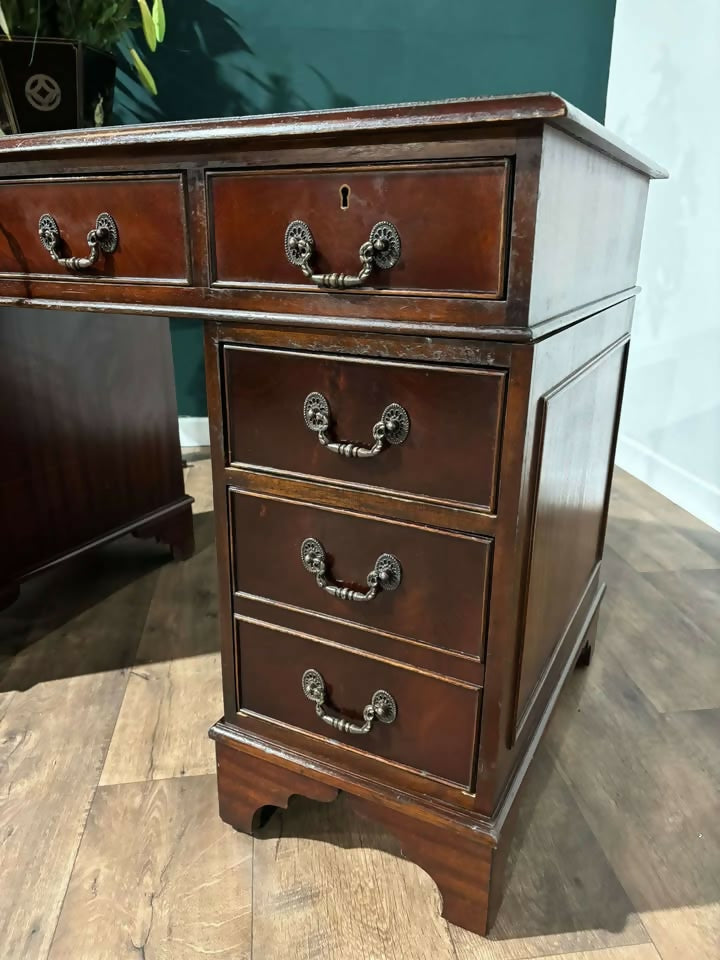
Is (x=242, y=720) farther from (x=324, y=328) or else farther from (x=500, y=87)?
(x=500, y=87)

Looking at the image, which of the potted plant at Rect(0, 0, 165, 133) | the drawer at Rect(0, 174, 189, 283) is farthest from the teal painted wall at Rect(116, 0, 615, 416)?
Result: the drawer at Rect(0, 174, 189, 283)

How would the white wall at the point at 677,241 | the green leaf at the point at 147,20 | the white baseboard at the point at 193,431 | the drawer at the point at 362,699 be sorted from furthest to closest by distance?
the white baseboard at the point at 193,431, the white wall at the point at 677,241, the green leaf at the point at 147,20, the drawer at the point at 362,699

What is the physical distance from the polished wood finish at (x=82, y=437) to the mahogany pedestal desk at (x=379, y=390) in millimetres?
437

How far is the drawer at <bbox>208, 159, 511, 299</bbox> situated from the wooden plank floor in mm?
740

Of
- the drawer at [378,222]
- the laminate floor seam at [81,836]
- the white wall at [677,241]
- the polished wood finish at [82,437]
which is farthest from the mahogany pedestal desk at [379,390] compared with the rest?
the white wall at [677,241]

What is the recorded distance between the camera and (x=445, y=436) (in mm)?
720

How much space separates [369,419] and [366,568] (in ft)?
0.57

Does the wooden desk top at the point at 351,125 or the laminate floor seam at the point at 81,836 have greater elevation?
the wooden desk top at the point at 351,125

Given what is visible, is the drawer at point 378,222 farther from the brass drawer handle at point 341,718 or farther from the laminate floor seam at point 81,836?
the laminate floor seam at point 81,836

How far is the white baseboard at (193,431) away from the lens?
8.76ft

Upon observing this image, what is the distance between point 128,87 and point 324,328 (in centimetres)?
203

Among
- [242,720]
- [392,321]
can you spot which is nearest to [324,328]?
[392,321]

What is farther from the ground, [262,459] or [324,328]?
[324,328]

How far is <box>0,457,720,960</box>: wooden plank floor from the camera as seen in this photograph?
855mm
